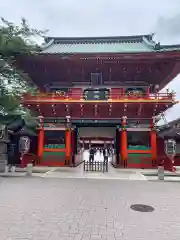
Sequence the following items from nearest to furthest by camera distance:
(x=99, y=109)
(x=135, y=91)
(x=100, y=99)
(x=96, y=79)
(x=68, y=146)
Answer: (x=68, y=146) < (x=100, y=99) < (x=99, y=109) < (x=96, y=79) < (x=135, y=91)

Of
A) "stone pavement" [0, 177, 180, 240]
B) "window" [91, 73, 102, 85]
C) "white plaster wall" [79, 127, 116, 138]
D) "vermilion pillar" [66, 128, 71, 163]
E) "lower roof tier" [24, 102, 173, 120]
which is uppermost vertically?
"window" [91, 73, 102, 85]

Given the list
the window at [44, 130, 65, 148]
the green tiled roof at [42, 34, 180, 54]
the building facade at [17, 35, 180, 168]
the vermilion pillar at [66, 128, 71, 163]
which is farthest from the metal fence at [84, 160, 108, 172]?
the green tiled roof at [42, 34, 180, 54]

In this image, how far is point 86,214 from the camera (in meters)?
5.88

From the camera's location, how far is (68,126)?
17875 mm

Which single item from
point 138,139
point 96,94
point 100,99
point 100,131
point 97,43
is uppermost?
point 97,43

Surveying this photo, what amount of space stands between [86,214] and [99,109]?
40.9 feet

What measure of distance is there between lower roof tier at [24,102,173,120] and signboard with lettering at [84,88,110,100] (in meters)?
0.89

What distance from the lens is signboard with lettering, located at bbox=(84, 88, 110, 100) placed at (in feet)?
58.2

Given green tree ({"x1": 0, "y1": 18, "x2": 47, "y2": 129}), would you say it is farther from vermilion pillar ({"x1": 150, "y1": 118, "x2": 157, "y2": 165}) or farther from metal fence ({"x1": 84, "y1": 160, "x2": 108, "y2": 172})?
vermilion pillar ({"x1": 150, "y1": 118, "x2": 157, "y2": 165})

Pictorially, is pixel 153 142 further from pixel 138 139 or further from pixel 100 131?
pixel 100 131

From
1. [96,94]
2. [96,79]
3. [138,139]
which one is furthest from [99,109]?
[138,139]

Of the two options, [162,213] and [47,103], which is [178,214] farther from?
[47,103]

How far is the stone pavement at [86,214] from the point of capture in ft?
15.0

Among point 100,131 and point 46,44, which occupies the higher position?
point 46,44
